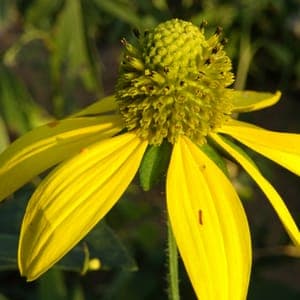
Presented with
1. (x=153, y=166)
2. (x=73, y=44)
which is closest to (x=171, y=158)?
(x=153, y=166)

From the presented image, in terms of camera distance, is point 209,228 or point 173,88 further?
point 173,88

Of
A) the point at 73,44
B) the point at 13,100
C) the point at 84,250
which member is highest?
the point at 73,44

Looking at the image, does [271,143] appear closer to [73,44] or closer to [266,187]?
[266,187]

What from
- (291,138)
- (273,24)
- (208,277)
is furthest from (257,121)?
(208,277)

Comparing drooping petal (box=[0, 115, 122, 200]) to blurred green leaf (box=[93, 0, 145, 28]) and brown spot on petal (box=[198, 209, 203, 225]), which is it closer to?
brown spot on petal (box=[198, 209, 203, 225])

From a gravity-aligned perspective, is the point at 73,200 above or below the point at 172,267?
above

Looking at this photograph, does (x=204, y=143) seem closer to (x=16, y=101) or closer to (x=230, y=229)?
(x=230, y=229)

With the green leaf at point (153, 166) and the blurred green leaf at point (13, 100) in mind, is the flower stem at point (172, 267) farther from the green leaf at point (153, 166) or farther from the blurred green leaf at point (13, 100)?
the blurred green leaf at point (13, 100)
